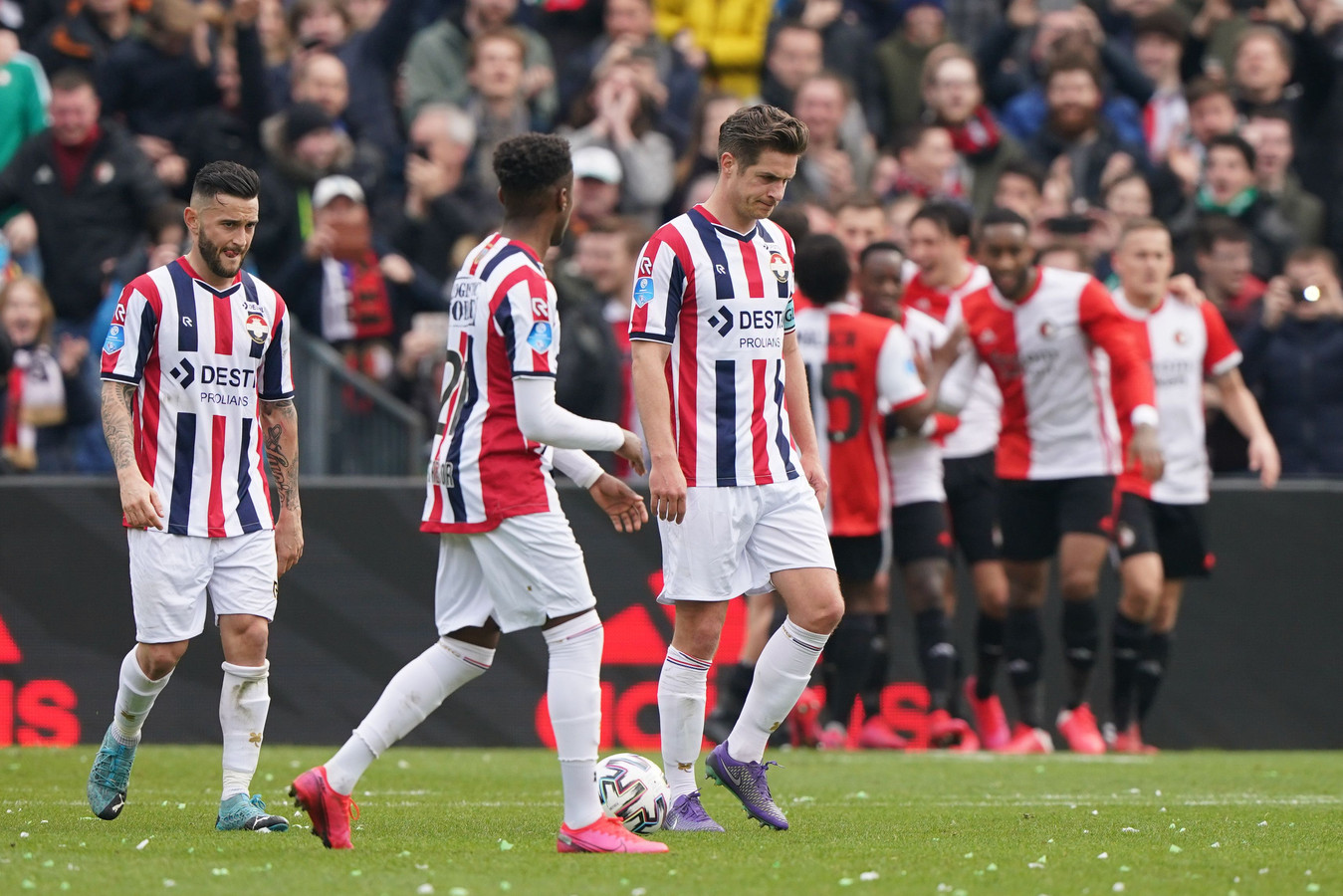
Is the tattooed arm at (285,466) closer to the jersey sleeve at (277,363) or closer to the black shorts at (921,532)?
the jersey sleeve at (277,363)

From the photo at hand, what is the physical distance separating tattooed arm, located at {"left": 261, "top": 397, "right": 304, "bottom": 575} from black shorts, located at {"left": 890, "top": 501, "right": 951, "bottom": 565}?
4440 millimetres

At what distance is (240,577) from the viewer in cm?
653

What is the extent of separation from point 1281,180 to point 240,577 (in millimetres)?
9502

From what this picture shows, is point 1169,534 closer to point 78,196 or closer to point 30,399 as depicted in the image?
point 30,399

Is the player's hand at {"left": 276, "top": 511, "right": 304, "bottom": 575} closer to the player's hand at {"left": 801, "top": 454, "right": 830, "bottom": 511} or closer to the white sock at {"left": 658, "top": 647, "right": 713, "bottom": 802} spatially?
the white sock at {"left": 658, "top": 647, "right": 713, "bottom": 802}

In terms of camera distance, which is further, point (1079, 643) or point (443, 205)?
point (443, 205)

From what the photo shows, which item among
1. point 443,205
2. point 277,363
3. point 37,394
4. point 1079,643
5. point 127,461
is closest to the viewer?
Answer: point 127,461

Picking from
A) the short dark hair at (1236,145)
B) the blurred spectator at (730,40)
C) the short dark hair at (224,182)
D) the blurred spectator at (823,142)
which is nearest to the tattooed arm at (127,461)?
the short dark hair at (224,182)

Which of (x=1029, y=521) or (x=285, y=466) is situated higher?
(x=285, y=466)

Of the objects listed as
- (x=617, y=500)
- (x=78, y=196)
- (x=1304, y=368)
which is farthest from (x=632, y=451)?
(x=78, y=196)

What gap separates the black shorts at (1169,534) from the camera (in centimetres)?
1066

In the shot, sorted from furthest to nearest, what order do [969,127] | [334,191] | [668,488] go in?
1. [969,127]
2. [334,191]
3. [668,488]

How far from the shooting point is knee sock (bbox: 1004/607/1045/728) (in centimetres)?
1066

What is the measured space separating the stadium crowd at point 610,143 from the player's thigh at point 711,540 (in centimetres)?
410
